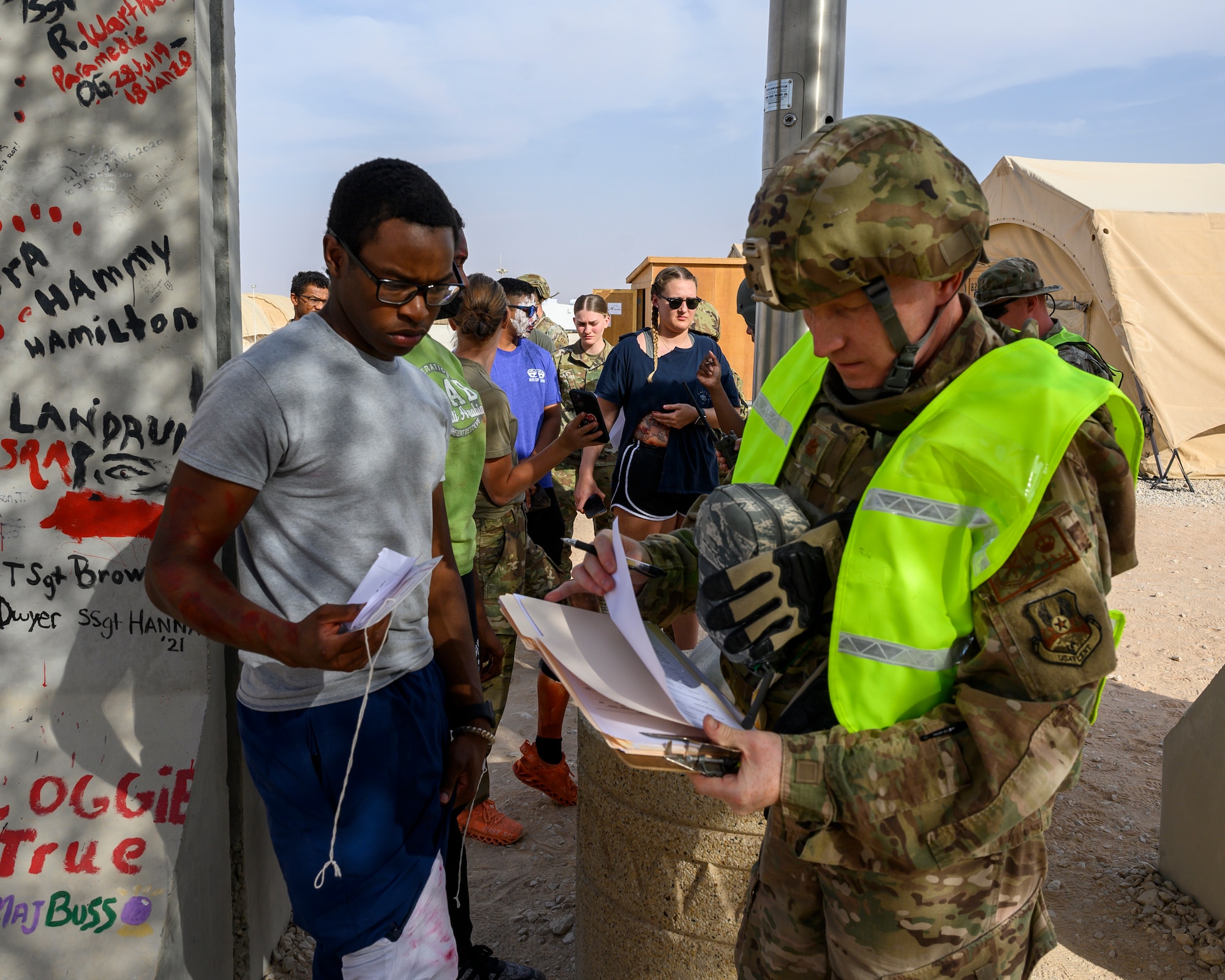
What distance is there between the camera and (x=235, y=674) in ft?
8.07

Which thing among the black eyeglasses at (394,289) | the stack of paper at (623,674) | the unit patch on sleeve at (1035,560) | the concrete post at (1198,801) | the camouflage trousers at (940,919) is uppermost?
A: the black eyeglasses at (394,289)

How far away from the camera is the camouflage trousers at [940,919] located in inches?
58.4

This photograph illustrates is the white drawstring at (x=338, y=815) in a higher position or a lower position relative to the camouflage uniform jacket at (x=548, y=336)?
lower

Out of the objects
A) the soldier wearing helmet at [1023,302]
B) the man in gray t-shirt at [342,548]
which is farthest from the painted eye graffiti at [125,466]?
the soldier wearing helmet at [1023,302]

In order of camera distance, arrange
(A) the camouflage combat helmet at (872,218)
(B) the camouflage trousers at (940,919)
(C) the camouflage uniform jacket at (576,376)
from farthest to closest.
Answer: (C) the camouflage uniform jacket at (576,376)
(B) the camouflage trousers at (940,919)
(A) the camouflage combat helmet at (872,218)

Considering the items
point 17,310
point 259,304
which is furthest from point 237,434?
point 259,304

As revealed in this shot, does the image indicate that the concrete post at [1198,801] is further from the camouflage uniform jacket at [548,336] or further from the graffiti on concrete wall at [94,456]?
the camouflage uniform jacket at [548,336]

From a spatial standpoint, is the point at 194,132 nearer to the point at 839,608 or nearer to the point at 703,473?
the point at 839,608

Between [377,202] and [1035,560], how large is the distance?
131cm

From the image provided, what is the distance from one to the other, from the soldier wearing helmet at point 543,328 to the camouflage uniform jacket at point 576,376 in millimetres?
166

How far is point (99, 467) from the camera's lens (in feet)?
7.41

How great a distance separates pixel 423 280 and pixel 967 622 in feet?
3.80

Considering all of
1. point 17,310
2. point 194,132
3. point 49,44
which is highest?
point 49,44

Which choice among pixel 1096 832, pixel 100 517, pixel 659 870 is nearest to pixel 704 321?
pixel 1096 832
